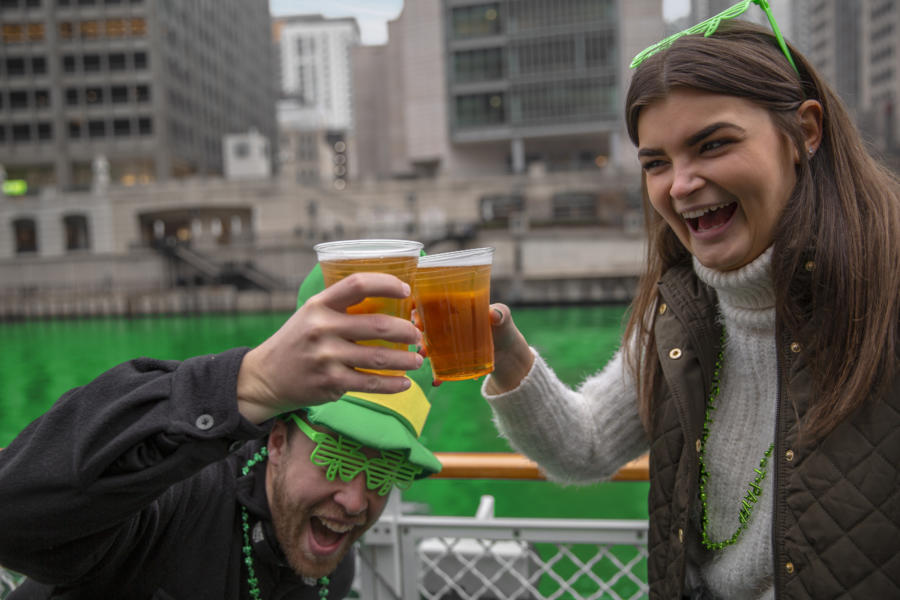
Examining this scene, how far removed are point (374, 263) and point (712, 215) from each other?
80 cm

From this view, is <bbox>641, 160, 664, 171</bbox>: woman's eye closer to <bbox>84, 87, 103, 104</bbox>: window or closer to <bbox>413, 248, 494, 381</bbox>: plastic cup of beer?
<bbox>413, 248, 494, 381</bbox>: plastic cup of beer

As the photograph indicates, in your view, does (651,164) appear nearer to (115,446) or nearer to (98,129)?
(115,446)

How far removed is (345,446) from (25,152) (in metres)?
57.0

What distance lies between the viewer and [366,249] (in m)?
1.11

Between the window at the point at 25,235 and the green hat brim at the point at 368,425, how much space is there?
4477cm

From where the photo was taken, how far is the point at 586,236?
3216 centimetres

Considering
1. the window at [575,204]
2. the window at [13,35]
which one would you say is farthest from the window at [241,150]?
the window at [13,35]

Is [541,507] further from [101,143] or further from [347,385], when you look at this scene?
[101,143]

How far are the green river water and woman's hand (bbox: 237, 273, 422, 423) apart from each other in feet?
4.82

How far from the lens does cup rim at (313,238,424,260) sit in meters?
1.08

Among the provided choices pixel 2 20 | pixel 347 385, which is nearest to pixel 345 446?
pixel 347 385

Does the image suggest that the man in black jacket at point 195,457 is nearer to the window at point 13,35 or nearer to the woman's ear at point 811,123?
the woman's ear at point 811,123

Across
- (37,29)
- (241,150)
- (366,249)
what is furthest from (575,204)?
(37,29)

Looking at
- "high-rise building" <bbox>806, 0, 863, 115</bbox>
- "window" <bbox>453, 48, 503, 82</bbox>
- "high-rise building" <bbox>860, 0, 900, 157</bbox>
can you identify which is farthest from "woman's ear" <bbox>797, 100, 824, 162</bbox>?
"high-rise building" <bbox>806, 0, 863, 115</bbox>
